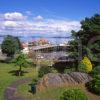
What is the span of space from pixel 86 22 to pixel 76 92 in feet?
87.9

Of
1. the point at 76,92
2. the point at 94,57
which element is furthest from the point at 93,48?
→ the point at 76,92

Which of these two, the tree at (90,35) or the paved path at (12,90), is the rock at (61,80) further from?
the tree at (90,35)

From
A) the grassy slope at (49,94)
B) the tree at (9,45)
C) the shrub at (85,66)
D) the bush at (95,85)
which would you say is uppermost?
the tree at (9,45)

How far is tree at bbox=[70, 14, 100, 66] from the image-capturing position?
4928 cm

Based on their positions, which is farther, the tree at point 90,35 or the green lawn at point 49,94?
the tree at point 90,35

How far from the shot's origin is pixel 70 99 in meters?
26.7

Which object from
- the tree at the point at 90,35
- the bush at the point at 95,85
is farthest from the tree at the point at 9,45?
the bush at the point at 95,85

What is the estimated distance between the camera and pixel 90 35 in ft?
168

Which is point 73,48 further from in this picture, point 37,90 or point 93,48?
point 37,90

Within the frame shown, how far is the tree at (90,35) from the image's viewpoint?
4928 cm

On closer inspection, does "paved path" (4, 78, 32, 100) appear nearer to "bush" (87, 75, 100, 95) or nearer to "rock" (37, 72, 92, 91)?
"rock" (37, 72, 92, 91)

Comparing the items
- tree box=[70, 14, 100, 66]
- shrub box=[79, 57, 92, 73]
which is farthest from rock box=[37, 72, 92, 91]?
tree box=[70, 14, 100, 66]

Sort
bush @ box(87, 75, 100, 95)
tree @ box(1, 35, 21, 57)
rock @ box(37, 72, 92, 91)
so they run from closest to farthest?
bush @ box(87, 75, 100, 95) < rock @ box(37, 72, 92, 91) < tree @ box(1, 35, 21, 57)

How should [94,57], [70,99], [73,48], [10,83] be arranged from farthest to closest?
[73,48] → [94,57] → [10,83] → [70,99]
